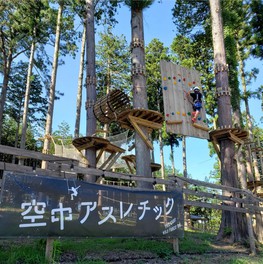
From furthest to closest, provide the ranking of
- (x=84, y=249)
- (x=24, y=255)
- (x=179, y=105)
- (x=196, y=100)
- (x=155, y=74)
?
(x=155, y=74)
(x=196, y=100)
(x=179, y=105)
(x=84, y=249)
(x=24, y=255)

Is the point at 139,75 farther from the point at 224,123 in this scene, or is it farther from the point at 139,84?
the point at 224,123

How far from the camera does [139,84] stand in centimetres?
784

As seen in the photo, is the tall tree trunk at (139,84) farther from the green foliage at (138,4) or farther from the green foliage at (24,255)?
the green foliage at (24,255)

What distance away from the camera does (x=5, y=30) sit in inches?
643

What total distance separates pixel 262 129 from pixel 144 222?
30.0 m

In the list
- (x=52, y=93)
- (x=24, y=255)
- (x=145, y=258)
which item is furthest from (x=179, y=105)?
(x=52, y=93)

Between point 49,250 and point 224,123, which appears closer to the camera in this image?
point 49,250

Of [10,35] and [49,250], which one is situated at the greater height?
[10,35]

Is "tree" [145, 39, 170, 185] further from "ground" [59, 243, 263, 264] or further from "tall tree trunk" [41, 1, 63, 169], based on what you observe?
"ground" [59, 243, 263, 264]

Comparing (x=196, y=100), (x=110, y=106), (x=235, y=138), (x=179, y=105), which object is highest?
(x=110, y=106)

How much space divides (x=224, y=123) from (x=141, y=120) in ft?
8.06

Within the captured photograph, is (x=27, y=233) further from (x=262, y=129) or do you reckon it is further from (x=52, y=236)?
(x=262, y=129)

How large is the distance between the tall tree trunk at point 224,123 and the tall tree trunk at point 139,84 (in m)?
2.21

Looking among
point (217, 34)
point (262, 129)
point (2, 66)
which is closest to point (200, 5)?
point (217, 34)
